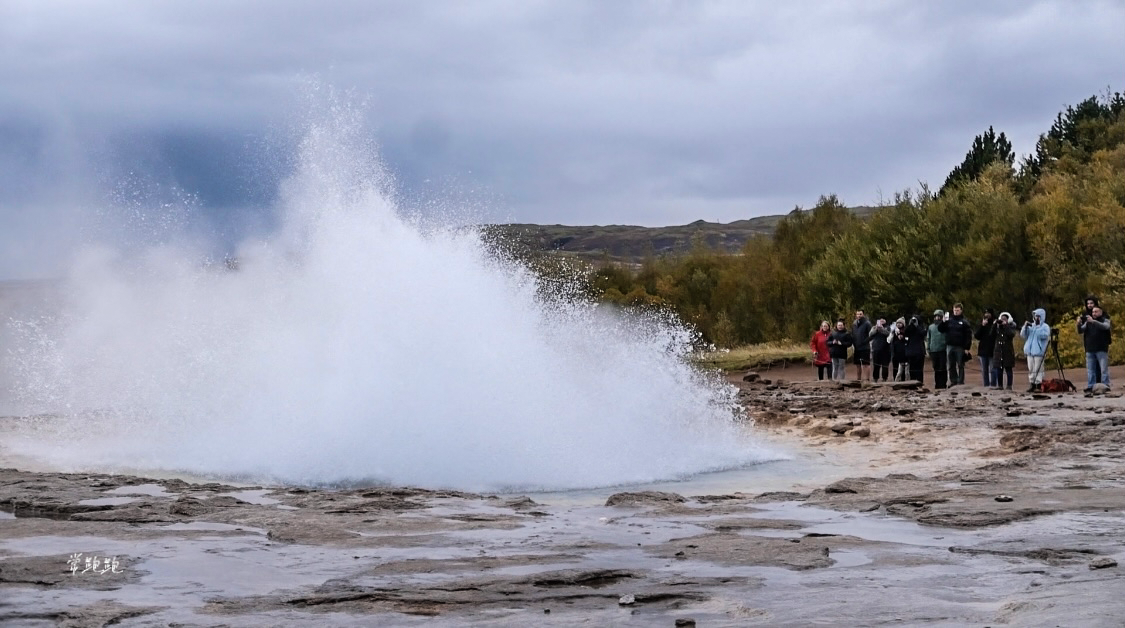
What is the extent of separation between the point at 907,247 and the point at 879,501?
3787 centimetres

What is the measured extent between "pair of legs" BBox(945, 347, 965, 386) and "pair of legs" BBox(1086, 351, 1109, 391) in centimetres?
326

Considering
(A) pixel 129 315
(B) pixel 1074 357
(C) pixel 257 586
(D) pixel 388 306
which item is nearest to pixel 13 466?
(D) pixel 388 306

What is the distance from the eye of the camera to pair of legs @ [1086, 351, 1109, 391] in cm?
2309

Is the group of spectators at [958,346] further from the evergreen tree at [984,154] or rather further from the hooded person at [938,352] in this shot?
the evergreen tree at [984,154]

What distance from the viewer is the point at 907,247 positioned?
154 ft

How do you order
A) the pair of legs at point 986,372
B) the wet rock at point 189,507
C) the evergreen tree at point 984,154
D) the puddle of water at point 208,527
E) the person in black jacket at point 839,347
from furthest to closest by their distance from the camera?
A: the evergreen tree at point 984,154
the person in black jacket at point 839,347
the pair of legs at point 986,372
the wet rock at point 189,507
the puddle of water at point 208,527

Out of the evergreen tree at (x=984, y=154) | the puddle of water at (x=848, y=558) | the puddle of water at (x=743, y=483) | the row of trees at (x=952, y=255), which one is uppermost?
the evergreen tree at (x=984, y=154)

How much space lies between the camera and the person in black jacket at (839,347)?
97.6ft

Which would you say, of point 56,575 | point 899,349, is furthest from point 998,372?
point 56,575

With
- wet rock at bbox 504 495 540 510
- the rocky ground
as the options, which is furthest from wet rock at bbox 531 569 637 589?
wet rock at bbox 504 495 540 510

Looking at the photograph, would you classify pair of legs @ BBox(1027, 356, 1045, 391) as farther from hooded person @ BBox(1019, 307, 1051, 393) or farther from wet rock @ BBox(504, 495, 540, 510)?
wet rock @ BBox(504, 495, 540, 510)

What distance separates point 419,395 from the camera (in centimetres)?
1510

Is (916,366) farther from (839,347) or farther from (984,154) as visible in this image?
(984,154)

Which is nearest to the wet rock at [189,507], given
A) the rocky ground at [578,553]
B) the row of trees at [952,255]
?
the rocky ground at [578,553]
